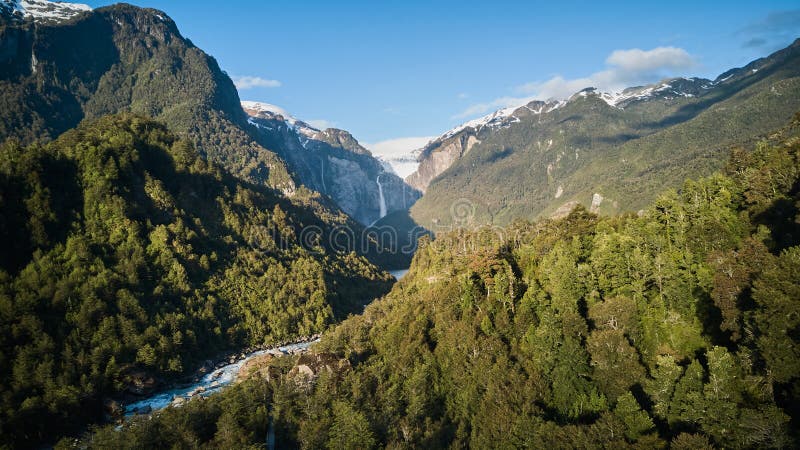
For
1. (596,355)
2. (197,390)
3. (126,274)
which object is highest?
(126,274)

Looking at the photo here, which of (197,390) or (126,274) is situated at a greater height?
(126,274)

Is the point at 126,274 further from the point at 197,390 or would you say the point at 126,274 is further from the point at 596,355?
the point at 596,355

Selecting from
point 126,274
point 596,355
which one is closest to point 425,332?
point 596,355

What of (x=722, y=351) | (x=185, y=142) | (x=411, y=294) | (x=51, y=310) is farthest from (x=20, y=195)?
(x=722, y=351)

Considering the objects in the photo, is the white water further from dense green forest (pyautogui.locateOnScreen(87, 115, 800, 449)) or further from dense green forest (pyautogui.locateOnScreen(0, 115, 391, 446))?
dense green forest (pyautogui.locateOnScreen(87, 115, 800, 449))

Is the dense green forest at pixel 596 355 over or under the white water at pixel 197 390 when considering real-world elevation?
over

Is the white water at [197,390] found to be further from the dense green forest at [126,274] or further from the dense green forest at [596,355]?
the dense green forest at [596,355]

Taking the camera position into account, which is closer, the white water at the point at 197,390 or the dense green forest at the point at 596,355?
the dense green forest at the point at 596,355
